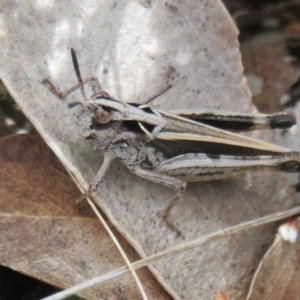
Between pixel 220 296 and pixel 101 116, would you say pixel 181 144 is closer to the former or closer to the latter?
pixel 101 116

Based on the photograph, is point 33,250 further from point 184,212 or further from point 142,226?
point 184,212

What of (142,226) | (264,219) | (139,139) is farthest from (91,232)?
(264,219)

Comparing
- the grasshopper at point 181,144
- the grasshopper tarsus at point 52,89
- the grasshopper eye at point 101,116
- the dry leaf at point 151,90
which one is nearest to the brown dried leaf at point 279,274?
the dry leaf at point 151,90

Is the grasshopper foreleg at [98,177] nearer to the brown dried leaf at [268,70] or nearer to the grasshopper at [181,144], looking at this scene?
the grasshopper at [181,144]

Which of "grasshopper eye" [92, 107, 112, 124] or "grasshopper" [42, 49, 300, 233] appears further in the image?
"grasshopper" [42, 49, 300, 233]

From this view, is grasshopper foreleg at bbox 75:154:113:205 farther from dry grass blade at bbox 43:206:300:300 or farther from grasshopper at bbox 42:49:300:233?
dry grass blade at bbox 43:206:300:300

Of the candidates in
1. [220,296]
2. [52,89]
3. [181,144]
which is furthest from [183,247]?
[52,89]

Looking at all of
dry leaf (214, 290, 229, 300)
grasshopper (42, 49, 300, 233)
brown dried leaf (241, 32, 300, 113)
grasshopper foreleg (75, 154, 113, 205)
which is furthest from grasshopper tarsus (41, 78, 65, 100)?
brown dried leaf (241, 32, 300, 113)

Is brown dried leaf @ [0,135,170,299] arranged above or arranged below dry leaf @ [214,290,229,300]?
above
